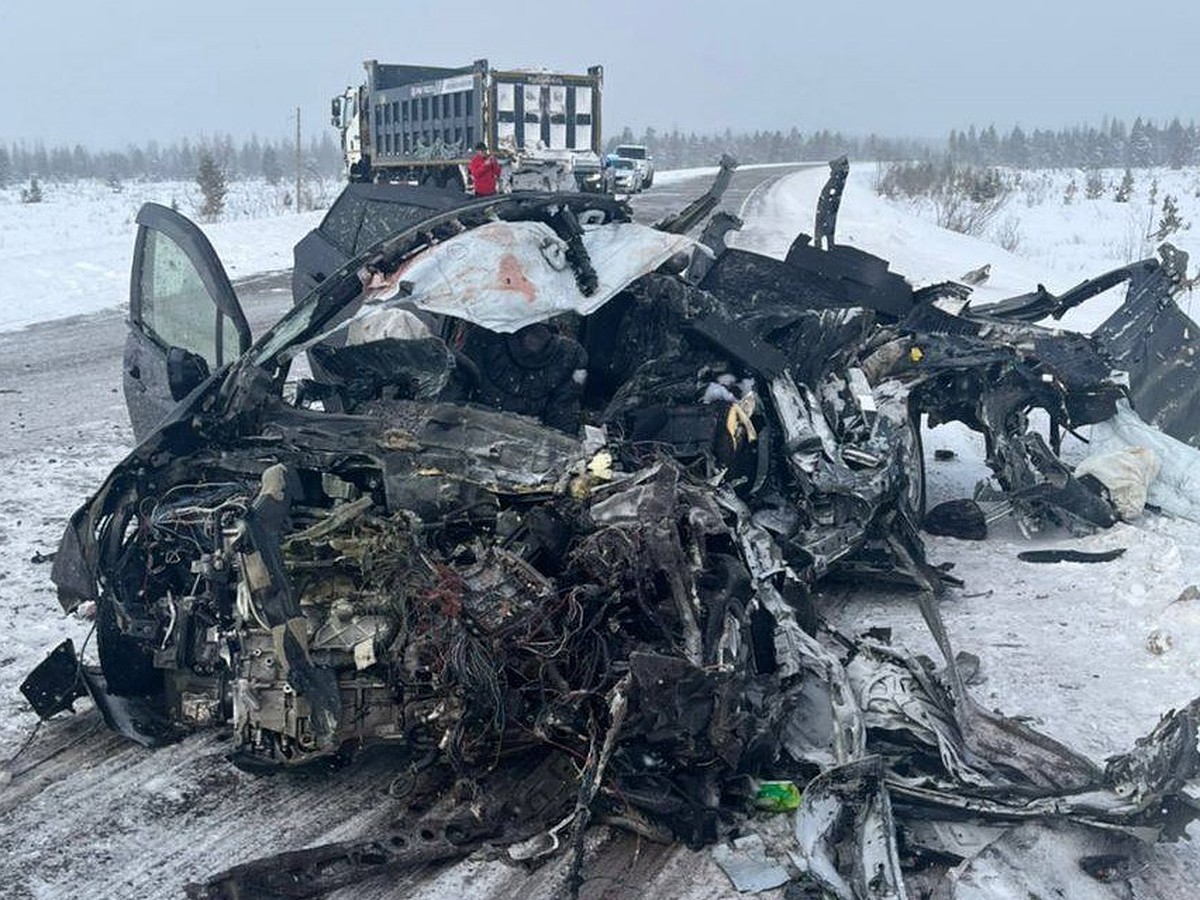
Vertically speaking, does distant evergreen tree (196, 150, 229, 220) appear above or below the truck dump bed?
below

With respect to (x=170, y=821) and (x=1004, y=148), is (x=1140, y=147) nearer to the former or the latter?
(x=1004, y=148)

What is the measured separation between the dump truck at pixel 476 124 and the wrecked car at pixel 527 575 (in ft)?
49.0

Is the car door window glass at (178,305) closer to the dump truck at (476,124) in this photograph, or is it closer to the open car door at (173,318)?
the open car door at (173,318)

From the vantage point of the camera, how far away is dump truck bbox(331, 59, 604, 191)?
797 inches

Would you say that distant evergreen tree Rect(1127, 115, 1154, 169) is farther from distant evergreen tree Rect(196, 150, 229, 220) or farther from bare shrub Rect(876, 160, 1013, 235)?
distant evergreen tree Rect(196, 150, 229, 220)

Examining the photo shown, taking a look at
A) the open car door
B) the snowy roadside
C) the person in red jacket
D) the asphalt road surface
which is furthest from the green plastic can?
the person in red jacket

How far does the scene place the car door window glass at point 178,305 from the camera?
18.1 feet

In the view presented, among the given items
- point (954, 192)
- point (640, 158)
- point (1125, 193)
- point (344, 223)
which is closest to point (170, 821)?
point (344, 223)

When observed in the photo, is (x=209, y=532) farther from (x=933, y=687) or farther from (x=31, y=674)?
(x=933, y=687)

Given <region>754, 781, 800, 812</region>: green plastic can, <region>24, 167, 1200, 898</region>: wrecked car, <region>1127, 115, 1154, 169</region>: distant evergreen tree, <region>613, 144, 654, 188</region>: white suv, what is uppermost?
<region>1127, 115, 1154, 169</region>: distant evergreen tree

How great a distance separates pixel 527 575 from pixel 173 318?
300cm

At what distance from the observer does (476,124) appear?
65.9 feet

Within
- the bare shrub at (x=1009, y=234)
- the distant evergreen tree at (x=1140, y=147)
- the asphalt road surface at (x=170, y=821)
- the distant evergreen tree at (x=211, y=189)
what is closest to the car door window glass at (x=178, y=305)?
the asphalt road surface at (x=170, y=821)

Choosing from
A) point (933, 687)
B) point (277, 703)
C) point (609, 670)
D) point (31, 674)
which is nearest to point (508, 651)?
point (609, 670)
